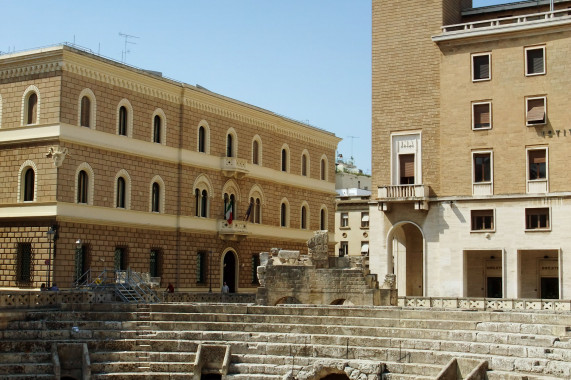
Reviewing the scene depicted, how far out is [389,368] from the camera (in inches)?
963

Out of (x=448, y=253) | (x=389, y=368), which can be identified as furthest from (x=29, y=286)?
(x=389, y=368)

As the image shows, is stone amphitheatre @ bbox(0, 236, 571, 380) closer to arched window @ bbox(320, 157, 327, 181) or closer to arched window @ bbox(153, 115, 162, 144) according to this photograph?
arched window @ bbox(153, 115, 162, 144)

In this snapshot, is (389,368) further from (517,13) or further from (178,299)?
(517,13)

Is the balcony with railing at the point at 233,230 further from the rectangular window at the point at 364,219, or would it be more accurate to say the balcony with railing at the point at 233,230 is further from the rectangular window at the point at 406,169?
the rectangular window at the point at 364,219

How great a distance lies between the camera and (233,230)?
176 ft

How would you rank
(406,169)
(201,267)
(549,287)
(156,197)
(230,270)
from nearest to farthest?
1. (549,287)
2. (406,169)
3. (156,197)
4. (201,267)
5. (230,270)

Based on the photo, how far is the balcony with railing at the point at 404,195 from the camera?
42.2m

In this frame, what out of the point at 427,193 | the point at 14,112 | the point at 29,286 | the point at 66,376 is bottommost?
the point at 66,376

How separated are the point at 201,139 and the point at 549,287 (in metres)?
22.8

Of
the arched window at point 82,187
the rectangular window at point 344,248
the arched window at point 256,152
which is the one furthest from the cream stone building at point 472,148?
the rectangular window at point 344,248

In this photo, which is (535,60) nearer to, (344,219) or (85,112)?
(85,112)

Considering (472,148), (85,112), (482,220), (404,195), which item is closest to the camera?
(482,220)

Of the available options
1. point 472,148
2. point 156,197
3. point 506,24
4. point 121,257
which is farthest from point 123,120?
point 506,24

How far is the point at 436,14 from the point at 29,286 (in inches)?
967
